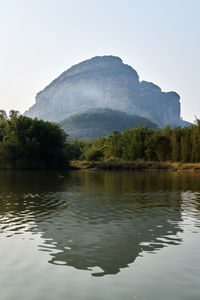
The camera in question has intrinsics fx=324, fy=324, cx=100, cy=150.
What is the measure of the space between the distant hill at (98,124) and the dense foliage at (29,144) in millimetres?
113188

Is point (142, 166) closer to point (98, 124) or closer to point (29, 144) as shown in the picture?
point (29, 144)

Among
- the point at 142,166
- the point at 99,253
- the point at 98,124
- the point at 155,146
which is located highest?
the point at 98,124

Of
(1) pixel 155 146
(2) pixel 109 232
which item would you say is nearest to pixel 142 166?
(1) pixel 155 146

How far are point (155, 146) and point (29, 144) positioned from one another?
18519 millimetres

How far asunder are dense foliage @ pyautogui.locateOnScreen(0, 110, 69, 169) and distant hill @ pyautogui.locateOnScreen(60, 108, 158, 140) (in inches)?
4456

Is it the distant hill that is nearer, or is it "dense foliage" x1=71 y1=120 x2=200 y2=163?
"dense foliage" x1=71 y1=120 x2=200 y2=163

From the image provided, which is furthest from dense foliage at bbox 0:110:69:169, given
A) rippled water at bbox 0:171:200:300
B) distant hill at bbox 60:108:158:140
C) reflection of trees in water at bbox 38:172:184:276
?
distant hill at bbox 60:108:158:140

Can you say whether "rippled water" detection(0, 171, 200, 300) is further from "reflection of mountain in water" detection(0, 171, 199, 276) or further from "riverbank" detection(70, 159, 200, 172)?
"riverbank" detection(70, 159, 200, 172)

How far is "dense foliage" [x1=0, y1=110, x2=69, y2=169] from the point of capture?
4375 centimetres

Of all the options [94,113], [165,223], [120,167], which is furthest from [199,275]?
[94,113]

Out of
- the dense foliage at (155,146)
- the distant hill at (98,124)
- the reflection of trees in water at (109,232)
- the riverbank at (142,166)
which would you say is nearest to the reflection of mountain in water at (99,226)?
the reflection of trees in water at (109,232)

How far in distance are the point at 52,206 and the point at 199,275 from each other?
7289 millimetres

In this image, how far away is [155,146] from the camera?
160 ft

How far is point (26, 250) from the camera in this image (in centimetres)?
617
